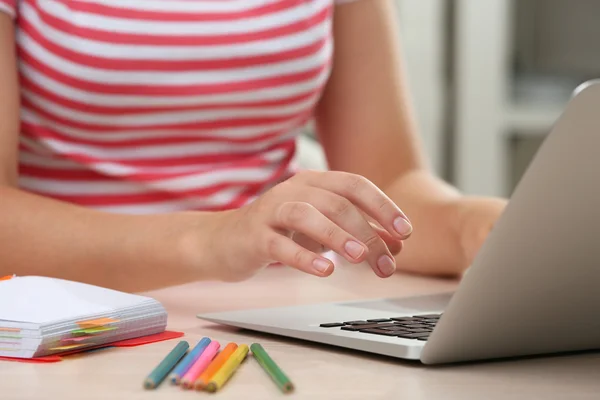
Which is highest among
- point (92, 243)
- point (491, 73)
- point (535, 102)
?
point (92, 243)

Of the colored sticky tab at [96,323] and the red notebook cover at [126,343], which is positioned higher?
the colored sticky tab at [96,323]

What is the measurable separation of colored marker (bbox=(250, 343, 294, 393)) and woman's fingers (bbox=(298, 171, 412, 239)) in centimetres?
13

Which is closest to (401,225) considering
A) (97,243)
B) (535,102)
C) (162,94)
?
(97,243)

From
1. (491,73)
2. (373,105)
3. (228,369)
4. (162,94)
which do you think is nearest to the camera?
(228,369)

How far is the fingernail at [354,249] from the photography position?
22.8 inches

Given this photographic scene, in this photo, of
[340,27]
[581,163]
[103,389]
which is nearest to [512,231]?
[581,163]

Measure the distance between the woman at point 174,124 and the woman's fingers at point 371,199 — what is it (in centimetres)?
16

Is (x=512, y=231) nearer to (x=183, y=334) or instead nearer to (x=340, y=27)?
(x=183, y=334)

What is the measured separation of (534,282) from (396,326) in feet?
0.36

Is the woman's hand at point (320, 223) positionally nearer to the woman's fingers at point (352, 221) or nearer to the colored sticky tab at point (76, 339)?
the woman's fingers at point (352, 221)

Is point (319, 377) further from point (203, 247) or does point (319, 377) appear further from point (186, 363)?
point (203, 247)

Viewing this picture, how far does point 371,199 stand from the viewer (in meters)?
0.60

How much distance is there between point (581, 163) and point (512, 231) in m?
0.05

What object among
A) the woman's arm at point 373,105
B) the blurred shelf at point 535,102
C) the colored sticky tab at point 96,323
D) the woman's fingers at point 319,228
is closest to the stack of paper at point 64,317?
the colored sticky tab at point 96,323
